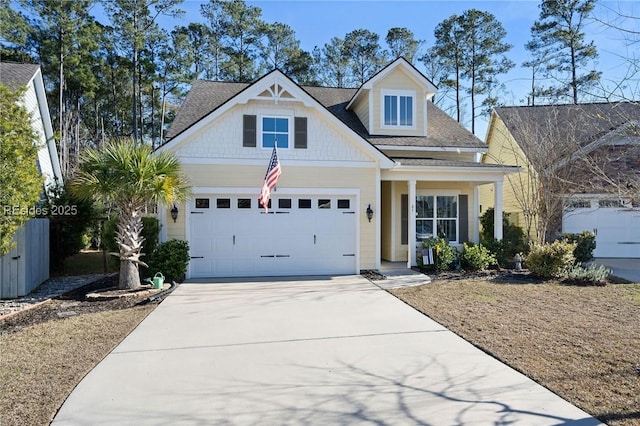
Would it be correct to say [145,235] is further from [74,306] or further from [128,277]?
[74,306]

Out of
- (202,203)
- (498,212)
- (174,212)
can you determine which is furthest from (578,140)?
(174,212)

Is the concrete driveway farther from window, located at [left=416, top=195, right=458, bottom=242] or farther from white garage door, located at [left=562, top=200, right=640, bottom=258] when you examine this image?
white garage door, located at [left=562, top=200, right=640, bottom=258]

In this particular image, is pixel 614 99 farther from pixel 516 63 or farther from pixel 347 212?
pixel 516 63

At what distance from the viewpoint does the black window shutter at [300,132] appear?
11.5 meters

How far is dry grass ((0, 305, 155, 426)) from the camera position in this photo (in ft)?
12.6

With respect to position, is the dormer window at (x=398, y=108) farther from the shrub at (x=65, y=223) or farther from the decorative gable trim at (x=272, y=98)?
the shrub at (x=65, y=223)

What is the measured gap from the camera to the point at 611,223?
1524 cm

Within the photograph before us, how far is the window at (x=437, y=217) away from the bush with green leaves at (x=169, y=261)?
7794mm

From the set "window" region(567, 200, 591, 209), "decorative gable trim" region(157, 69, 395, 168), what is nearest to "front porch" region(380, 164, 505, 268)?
"decorative gable trim" region(157, 69, 395, 168)

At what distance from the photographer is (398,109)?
48.0ft

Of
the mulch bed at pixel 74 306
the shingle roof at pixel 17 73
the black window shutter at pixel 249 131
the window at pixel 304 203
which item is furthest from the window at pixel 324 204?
the shingle roof at pixel 17 73

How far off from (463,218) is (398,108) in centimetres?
471

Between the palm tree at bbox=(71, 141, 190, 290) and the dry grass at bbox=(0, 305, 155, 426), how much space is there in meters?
2.13

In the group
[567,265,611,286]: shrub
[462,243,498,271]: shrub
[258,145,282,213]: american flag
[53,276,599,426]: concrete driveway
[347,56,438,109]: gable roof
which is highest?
[347,56,438,109]: gable roof
